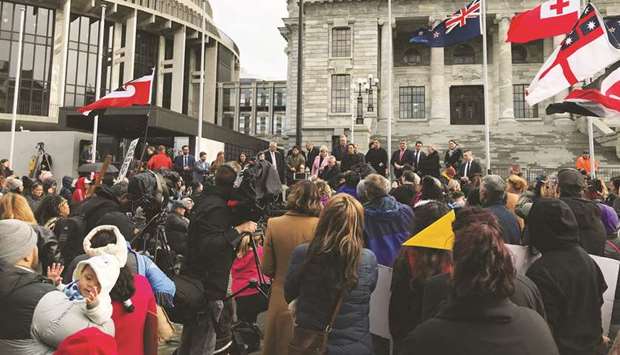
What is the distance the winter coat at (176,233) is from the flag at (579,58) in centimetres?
762

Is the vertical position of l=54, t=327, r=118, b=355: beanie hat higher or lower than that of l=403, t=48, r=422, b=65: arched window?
lower

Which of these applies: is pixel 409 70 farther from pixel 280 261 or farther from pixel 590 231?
pixel 280 261

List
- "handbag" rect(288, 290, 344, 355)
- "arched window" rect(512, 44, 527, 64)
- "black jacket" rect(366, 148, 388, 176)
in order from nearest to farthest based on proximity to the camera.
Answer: "handbag" rect(288, 290, 344, 355) → "black jacket" rect(366, 148, 388, 176) → "arched window" rect(512, 44, 527, 64)

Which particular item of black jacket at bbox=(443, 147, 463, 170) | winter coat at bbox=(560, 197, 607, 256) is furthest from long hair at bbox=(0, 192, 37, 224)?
black jacket at bbox=(443, 147, 463, 170)

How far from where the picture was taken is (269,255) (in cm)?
420

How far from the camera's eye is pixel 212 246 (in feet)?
14.7

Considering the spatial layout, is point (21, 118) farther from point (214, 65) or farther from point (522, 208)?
point (522, 208)

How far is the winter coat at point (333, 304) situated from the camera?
10.6 feet

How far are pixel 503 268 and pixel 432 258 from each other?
138cm

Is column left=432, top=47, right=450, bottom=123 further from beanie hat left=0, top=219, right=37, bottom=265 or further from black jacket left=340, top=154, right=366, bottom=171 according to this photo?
beanie hat left=0, top=219, right=37, bottom=265

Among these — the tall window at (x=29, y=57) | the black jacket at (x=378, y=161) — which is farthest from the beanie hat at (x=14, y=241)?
the tall window at (x=29, y=57)

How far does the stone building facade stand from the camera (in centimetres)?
3638

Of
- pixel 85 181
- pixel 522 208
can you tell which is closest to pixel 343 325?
pixel 522 208

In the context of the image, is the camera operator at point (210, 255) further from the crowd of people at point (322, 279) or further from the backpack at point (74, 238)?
Result: the backpack at point (74, 238)
